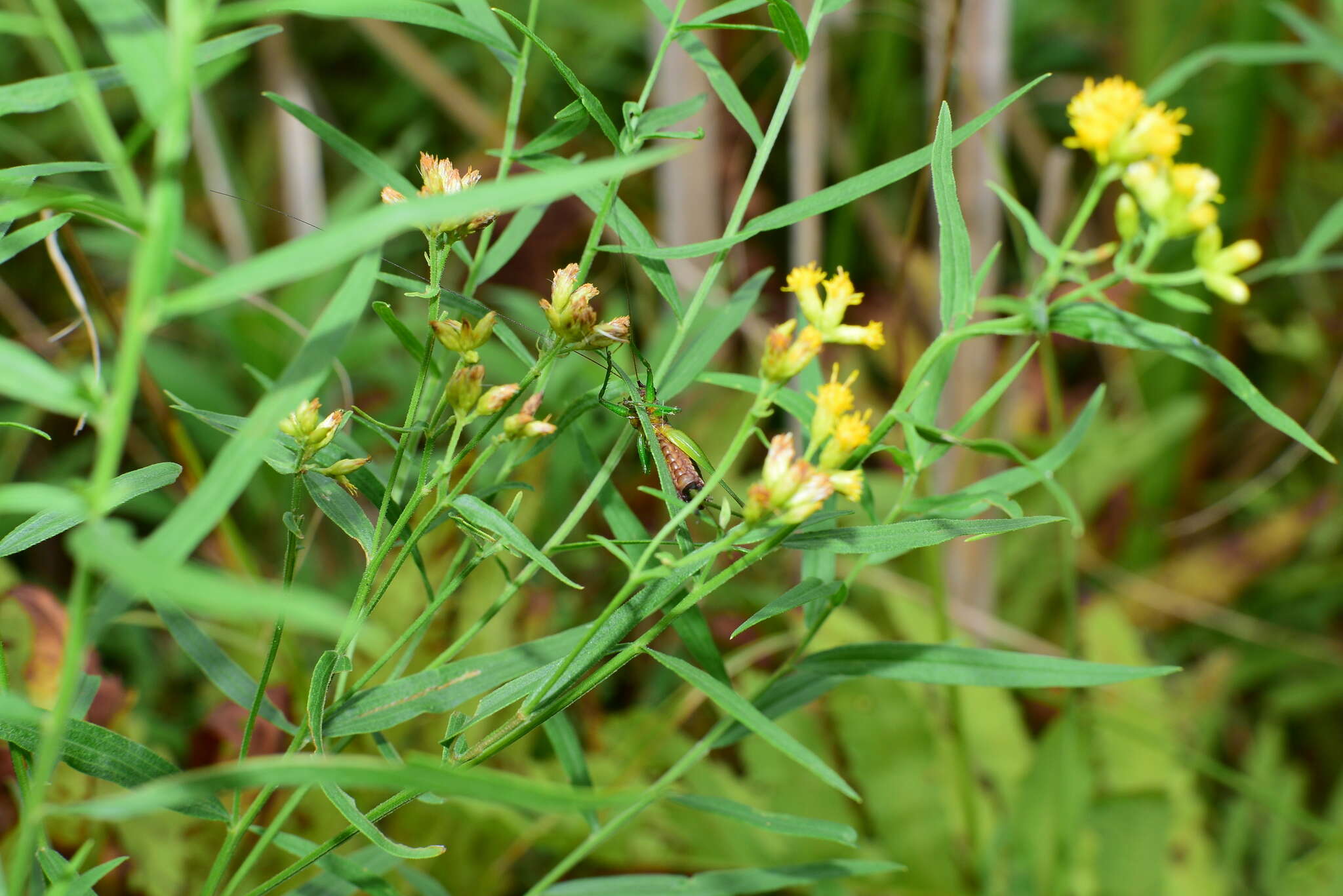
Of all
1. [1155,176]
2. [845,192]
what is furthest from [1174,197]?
[845,192]

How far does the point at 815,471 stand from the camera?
0.38m

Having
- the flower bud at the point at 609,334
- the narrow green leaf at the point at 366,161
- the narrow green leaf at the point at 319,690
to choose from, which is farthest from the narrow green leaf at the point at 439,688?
the narrow green leaf at the point at 366,161

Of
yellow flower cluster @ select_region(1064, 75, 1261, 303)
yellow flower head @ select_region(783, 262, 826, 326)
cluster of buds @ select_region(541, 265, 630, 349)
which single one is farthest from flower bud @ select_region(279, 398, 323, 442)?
yellow flower cluster @ select_region(1064, 75, 1261, 303)

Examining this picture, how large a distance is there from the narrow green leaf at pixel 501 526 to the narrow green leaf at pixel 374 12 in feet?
0.63

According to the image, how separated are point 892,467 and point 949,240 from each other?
1429 millimetres

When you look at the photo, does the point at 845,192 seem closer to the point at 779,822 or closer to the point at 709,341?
the point at 709,341

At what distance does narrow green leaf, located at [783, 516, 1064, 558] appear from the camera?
0.42 meters

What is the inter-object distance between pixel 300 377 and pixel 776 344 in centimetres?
18

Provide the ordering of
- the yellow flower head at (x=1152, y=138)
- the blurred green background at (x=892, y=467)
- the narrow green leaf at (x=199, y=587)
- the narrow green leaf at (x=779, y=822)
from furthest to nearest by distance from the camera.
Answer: the blurred green background at (x=892, y=467) → the narrow green leaf at (x=779, y=822) → the yellow flower head at (x=1152, y=138) → the narrow green leaf at (x=199, y=587)

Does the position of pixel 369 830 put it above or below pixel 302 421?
below

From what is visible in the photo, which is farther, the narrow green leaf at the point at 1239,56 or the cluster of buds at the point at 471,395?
the narrow green leaf at the point at 1239,56

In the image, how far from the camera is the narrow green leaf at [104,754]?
0.40 m

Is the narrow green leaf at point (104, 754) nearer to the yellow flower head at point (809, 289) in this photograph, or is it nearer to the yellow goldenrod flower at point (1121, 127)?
the yellow flower head at point (809, 289)

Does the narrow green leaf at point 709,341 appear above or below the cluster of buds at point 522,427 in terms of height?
above
